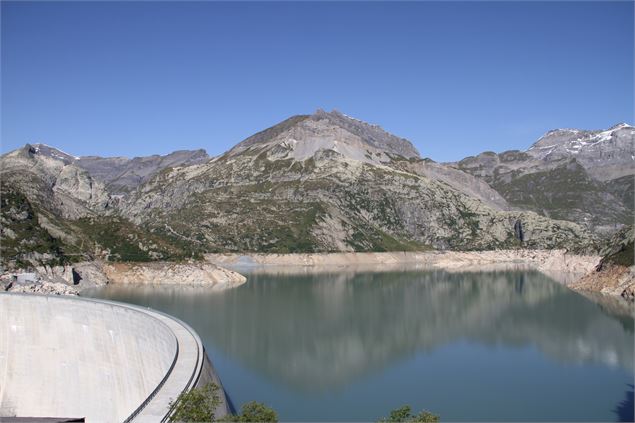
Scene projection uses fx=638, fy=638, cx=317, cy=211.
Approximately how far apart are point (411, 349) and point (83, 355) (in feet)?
126

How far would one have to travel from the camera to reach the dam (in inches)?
1640

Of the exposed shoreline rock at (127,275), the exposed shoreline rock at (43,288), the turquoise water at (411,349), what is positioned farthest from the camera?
the exposed shoreline rock at (127,275)

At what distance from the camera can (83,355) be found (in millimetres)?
47250

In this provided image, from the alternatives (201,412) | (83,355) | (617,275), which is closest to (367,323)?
(83,355)

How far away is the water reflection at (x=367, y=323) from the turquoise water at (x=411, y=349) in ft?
0.80

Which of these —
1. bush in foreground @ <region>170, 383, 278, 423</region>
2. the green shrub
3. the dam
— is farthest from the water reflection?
the green shrub

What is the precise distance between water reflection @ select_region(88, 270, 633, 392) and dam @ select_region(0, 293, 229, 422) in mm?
15904

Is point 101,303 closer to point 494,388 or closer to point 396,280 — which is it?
point 494,388

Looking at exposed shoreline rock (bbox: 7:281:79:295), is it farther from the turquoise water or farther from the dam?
the dam

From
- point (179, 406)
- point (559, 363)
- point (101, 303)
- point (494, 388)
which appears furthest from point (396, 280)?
point (179, 406)

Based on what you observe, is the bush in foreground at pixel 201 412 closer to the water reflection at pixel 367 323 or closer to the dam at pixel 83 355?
the dam at pixel 83 355

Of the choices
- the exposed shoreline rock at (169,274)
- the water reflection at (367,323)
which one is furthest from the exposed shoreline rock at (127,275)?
the water reflection at (367,323)

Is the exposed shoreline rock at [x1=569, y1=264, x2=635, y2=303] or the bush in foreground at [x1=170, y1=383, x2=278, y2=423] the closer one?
the bush in foreground at [x1=170, y1=383, x2=278, y2=423]

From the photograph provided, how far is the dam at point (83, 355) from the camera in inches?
1640
